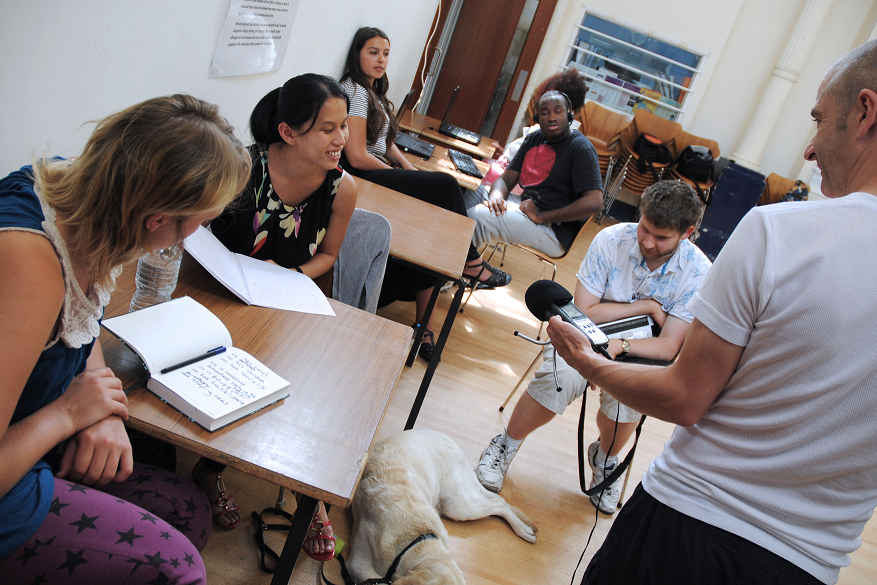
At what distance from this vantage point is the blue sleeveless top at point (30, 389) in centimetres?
79

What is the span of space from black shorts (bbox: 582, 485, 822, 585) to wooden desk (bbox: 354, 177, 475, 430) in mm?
1084

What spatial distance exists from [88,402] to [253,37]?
1.48 m

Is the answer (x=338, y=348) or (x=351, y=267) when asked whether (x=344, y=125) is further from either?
(x=338, y=348)

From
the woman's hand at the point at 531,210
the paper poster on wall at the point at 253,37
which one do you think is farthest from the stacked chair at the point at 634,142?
the paper poster on wall at the point at 253,37

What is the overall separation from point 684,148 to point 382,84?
16.7 ft

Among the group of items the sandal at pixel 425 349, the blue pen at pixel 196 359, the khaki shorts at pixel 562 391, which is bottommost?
the sandal at pixel 425 349

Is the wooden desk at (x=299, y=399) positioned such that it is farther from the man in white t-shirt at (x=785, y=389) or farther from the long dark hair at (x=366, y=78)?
the long dark hair at (x=366, y=78)

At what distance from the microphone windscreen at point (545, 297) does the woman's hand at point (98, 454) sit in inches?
38.0

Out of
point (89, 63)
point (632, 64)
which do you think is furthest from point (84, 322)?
point (632, 64)

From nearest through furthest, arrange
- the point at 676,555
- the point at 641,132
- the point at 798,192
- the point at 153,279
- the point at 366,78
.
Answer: the point at 676,555 → the point at 153,279 → the point at 366,78 → the point at 641,132 → the point at 798,192

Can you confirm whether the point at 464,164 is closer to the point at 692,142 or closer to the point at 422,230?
the point at 422,230

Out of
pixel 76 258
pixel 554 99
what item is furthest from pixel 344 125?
pixel 554 99

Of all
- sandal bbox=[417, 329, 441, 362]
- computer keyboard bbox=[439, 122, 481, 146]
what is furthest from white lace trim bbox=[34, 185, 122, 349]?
computer keyboard bbox=[439, 122, 481, 146]

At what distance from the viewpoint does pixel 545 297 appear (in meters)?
1.51
